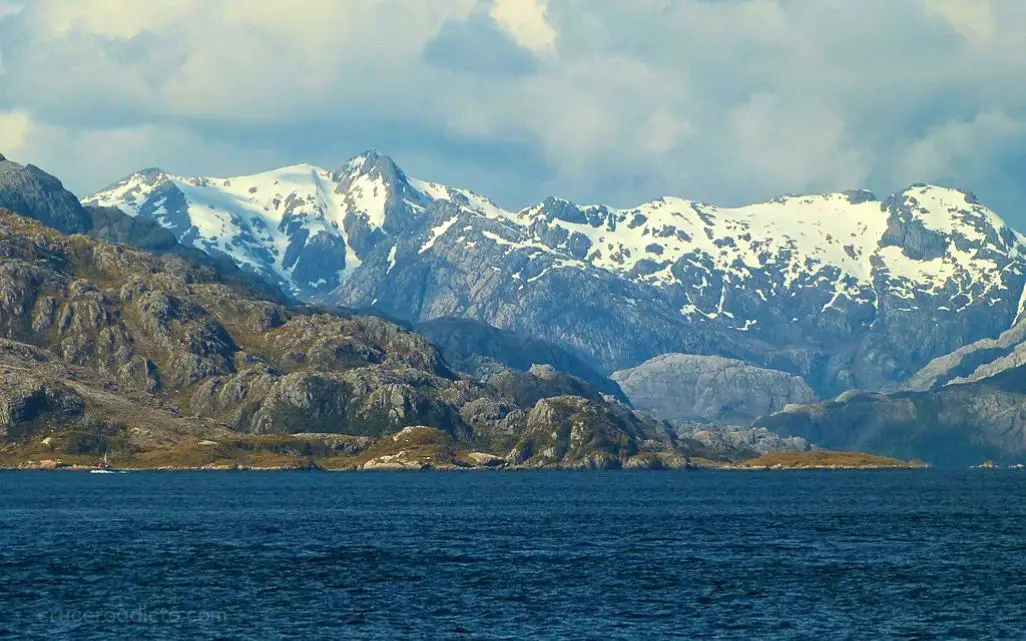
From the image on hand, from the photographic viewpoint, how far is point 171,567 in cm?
15825

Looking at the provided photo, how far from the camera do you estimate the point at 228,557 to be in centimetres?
16838

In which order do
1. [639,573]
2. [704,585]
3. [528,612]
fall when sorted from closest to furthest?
[528,612] < [704,585] < [639,573]

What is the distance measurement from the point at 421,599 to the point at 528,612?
12147mm

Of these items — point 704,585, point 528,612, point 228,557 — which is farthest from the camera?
point 228,557

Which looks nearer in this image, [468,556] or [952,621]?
[952,621]

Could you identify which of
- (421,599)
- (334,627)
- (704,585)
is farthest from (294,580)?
(704,585)

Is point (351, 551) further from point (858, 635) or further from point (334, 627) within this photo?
point (858, 635)

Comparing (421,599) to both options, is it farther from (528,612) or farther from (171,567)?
(171,567)

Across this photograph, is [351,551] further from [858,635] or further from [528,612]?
[858,635]

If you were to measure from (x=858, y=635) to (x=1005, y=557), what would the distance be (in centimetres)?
6406

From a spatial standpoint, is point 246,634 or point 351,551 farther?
point 351,551

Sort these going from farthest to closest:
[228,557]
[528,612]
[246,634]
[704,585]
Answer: [228,557] → [704,585] → [528,612] → [246,634]

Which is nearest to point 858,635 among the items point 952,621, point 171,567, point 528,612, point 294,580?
point 952,621

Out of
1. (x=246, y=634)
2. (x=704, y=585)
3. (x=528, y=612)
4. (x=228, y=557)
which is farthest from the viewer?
(x=228, y=557)
